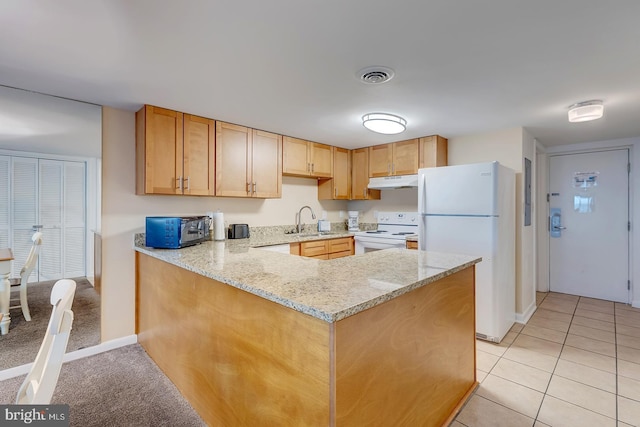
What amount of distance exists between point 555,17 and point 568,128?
246 cm

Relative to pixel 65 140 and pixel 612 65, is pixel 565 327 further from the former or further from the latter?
pixel 65 140

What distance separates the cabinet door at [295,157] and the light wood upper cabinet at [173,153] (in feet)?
3.00

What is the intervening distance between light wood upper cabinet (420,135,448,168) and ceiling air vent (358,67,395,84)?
1.74m

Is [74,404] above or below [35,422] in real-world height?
below

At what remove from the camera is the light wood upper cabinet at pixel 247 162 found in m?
Result: 3.02

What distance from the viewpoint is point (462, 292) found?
184 cm

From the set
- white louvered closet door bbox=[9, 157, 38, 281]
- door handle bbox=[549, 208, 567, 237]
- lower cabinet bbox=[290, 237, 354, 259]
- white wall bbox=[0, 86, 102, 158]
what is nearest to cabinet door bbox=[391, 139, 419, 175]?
Result: lower cabinet bbox=[290, 237, 354, 259]

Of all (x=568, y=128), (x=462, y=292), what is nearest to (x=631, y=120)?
(x=568, y=128)

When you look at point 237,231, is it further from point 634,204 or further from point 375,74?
point 634,204

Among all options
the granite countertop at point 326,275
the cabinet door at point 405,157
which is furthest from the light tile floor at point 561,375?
the cabinet door at point 405,157

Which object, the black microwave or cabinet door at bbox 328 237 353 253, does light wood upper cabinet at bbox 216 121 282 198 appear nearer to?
the black microwave

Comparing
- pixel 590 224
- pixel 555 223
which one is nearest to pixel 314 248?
pixel 555 223

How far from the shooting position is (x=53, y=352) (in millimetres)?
825

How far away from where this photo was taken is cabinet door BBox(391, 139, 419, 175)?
371 centimetres
